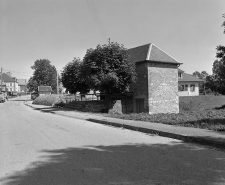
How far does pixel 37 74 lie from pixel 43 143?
71357 millimetres

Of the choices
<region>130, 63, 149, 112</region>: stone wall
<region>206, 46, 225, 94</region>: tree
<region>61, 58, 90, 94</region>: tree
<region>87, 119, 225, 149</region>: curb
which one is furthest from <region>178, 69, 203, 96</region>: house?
<region>206, 46, 225, 94</region>: tree

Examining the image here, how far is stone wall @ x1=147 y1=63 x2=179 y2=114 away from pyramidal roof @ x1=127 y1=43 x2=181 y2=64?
59 centimetres

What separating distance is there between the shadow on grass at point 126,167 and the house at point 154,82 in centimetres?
1674

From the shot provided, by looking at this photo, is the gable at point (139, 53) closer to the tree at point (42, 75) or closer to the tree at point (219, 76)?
the tree at point (219, 76)

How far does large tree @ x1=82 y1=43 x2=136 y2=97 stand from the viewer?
19203 mm

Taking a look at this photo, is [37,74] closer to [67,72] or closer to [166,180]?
[67,72]

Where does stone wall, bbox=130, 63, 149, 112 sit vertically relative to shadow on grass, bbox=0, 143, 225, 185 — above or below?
above

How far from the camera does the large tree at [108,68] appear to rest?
19.2m

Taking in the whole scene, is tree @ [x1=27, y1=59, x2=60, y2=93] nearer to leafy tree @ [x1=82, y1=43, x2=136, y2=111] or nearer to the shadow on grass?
leafy tree @ [x1=82, y1=43, x2=136, y2=111]

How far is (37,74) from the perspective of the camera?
7475cm

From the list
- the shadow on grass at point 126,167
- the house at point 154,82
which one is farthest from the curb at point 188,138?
the house at point 154,82

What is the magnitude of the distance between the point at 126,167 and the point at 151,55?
20721mm

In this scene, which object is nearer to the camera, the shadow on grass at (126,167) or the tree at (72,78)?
the shadow on grass at (126,167)

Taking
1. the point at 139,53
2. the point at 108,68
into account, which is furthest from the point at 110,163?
the point at 139,53
